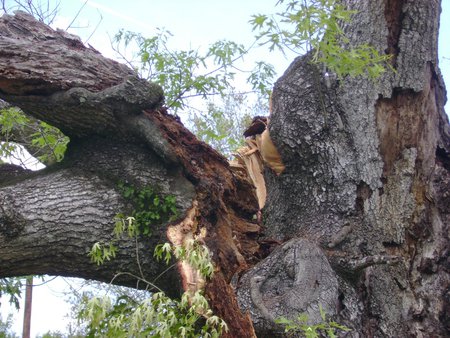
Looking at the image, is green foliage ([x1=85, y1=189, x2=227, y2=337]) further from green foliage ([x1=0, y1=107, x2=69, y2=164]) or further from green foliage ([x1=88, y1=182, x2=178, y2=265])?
green foliage ([x1=0, y1=107, x2=69, y2=164])

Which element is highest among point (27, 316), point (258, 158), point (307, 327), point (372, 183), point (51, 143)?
point (51, 143)

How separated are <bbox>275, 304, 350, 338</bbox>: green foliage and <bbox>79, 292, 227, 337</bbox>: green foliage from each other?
390 mm

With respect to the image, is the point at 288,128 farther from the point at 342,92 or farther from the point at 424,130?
the point at 424,130

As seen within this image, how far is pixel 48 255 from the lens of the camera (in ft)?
12.4

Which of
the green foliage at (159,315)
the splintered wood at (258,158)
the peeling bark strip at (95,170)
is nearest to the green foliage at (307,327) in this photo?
the peeling bark strip at (95,170)

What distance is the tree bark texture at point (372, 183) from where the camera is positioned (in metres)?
3.93

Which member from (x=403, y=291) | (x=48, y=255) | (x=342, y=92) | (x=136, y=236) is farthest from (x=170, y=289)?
(x=342, y=92)

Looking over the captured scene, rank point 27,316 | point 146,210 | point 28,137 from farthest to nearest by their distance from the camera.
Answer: point 27,316 → point 28,137 → point 146,210

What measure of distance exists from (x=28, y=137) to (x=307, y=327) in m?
3.74

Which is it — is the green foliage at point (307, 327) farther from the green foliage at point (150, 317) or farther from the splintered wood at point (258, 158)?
the splintered wood at point (258, 158)

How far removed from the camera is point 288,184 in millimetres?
4422

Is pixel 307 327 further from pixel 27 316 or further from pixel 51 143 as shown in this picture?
pixel 27 316

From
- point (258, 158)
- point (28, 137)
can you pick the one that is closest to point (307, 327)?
point (258, 158)

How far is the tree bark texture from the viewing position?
393 cm
